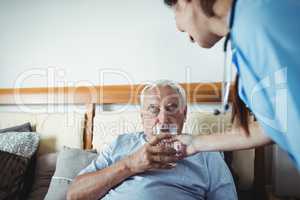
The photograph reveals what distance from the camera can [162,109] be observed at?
4.69 ft

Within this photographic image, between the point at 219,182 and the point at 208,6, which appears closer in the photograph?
the point at 208,6

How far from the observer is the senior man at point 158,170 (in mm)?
1231

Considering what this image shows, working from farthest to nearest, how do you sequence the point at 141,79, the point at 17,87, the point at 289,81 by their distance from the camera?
1. the point at 17,87
2. the point at 141,79
3. the point at 289,81

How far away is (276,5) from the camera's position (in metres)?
0.62

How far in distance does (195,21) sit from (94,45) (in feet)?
4.51

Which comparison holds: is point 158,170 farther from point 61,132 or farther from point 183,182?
point 61,132

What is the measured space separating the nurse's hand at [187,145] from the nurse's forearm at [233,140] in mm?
15

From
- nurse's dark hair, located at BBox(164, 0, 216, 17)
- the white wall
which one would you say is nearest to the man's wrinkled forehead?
the white wall

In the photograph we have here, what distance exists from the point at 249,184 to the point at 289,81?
1.18 metres

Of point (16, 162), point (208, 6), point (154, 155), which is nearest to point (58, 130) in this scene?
point (16, 162)

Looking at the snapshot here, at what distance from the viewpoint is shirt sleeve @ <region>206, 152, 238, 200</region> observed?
4.34 ft

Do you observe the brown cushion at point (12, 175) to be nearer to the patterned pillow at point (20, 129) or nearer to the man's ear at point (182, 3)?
the patterned pillow at point (20, 129)

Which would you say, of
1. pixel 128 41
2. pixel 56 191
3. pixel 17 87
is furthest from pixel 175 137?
pixel 17 87

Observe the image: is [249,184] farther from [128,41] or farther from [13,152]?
[13,152]
